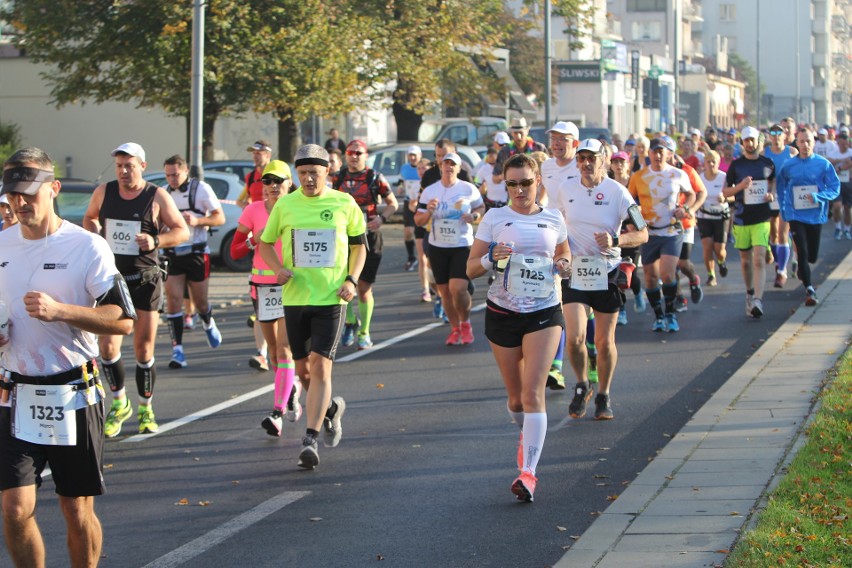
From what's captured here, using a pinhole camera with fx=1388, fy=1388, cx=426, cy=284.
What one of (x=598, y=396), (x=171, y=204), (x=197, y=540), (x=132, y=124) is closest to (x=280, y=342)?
(x=171, y=204)

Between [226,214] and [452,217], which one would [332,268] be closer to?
[452,217]

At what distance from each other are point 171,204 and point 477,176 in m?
10.7

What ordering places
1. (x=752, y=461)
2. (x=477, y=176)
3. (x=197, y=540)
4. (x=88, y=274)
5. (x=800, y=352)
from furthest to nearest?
(x=477, y=176) < (x=800, y=352) < (x=752, y=461) < (x=197, y=540) < (x=88, y=274)

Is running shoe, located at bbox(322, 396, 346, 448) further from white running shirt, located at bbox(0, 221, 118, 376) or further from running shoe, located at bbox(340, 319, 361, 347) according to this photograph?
running shoe, located at bbox(340, 319, 361, 347)

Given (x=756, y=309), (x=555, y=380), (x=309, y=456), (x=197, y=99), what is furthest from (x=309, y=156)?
(x=197, y=99)

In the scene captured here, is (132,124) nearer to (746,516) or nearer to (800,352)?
(800,352)

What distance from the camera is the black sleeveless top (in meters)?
9.55

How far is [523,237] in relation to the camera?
788 cm

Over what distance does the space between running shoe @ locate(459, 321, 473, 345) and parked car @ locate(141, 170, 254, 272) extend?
7.20 m

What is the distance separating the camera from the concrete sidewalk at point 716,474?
620cm

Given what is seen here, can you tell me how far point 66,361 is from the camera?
540 cm

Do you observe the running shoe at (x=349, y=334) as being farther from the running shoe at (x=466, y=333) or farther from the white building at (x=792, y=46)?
the white building at (x=792, y=46)

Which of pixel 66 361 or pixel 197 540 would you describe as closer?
pixel 66 361

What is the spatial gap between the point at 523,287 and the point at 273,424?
2317mm
